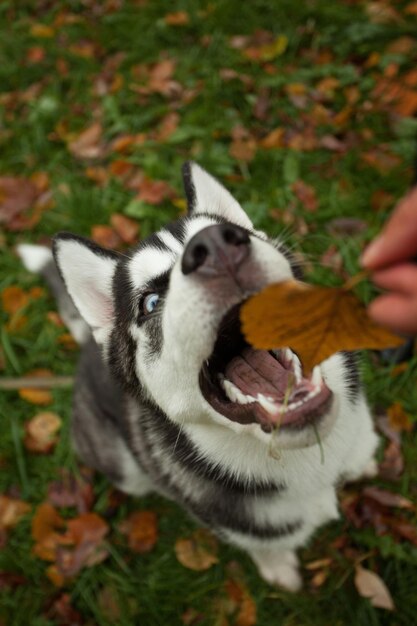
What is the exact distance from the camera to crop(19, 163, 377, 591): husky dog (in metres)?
1.72

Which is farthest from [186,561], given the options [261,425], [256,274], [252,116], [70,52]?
[70,52]

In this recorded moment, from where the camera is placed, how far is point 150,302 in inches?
88.9

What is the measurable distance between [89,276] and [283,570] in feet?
7.20

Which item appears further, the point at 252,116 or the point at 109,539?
the point at 252,116

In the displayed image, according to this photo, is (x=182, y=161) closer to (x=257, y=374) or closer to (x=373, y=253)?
(x=257, y=374)

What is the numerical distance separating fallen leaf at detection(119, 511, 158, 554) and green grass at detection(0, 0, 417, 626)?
61 millimetres

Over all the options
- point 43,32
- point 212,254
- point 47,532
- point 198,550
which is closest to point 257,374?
point 212,254

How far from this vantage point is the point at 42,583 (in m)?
3.50

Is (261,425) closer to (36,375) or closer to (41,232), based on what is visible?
(36,375)

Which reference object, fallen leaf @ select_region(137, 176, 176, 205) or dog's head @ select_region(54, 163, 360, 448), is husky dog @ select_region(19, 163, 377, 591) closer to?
dog's head @ select_region(54, 163, 360, 448)

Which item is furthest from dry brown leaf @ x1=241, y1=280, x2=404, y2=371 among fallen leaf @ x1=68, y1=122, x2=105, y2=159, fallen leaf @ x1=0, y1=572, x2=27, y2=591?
fallen leaf @ x1=68, y1=122, x2=105, y2=159

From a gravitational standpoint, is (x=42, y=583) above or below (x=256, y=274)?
below

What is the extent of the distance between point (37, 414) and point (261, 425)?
9.30ft

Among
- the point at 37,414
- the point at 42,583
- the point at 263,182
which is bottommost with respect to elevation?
the point at 42,583
